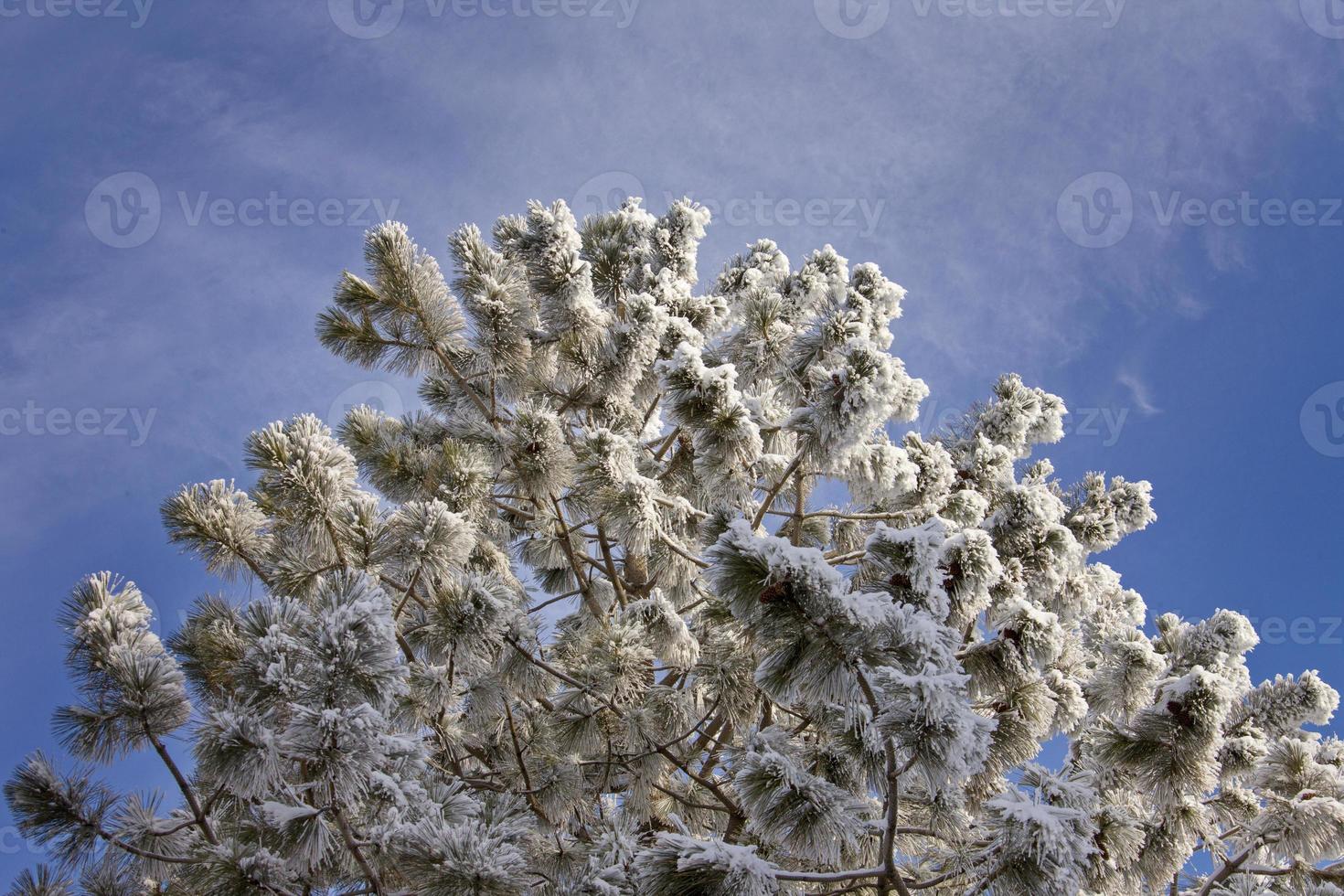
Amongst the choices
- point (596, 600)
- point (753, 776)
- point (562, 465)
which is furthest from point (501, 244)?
point (753, 776)

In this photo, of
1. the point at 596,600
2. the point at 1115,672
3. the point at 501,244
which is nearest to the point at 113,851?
the point at 596,600

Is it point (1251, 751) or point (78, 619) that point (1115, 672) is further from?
point (78, 619)

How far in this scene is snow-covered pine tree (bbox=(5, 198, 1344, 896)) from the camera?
3.04 meters

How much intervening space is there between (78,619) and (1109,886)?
560 centimetres

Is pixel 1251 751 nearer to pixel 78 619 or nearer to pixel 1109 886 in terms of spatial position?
pixel 1109 886

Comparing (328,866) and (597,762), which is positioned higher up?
(597,762)

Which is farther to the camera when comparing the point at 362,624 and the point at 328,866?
the point at 328,866

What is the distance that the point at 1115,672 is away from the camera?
17.2 feet

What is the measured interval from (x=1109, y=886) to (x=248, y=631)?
4553mm

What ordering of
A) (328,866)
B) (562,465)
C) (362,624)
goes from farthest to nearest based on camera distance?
1. (562,465)
2. (328,866)
3. (362,624)

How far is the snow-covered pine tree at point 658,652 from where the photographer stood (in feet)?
9.98

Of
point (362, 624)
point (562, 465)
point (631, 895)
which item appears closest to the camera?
point (362, 624)

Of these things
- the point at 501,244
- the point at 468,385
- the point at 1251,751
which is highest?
the point at 501,244

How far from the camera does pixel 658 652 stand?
5934mm
